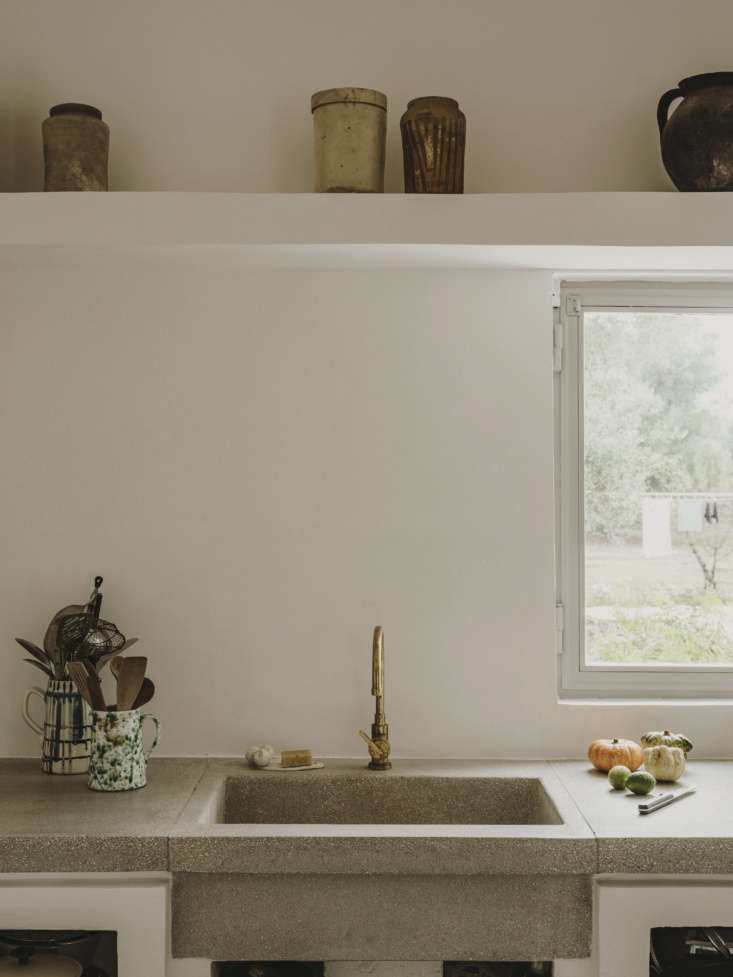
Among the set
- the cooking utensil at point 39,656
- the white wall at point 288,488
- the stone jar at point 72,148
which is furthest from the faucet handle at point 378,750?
the stone jar at point 72,148

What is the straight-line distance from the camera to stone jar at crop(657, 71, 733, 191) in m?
1.98

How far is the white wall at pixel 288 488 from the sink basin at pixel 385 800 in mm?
152

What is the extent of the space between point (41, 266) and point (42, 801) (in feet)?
3.72

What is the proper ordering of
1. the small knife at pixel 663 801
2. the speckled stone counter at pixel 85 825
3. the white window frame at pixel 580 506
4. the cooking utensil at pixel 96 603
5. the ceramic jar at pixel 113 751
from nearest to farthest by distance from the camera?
the speckled stone counter at pixel 85 825 → the small knife at pixel 663 801 → the ceramic jar at pixel 113 751 → the cooking utensil at pixel 96 603 → the white window frame at pixel 580 506

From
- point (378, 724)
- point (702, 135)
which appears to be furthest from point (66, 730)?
point (702, 135)

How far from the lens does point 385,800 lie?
213 centimetres

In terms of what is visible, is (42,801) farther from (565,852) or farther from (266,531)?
(565,852)

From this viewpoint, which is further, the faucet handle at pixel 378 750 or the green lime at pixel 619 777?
the faucet handle at pixel 378 750

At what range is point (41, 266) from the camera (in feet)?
7.51

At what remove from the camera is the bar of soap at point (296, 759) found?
7.11 ft

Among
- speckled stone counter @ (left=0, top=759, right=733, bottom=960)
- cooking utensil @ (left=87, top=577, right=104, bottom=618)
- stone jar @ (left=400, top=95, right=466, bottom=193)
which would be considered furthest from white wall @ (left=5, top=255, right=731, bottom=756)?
speckled stone counter @ (left=0, top=759, right=733, bottom=960)

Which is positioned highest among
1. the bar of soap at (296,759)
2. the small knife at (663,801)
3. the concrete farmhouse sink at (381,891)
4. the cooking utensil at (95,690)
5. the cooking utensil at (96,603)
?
the cooking utensil at (96,603)

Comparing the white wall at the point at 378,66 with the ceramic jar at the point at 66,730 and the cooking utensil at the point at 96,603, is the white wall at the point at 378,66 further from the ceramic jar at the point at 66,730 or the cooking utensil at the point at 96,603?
the ceramic jar at the point at 66,730

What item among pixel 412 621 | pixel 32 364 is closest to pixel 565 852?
pixel 412 621
